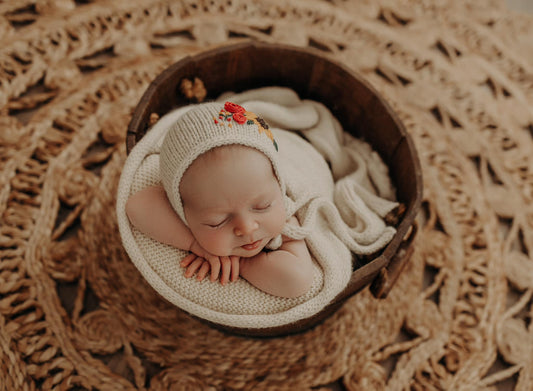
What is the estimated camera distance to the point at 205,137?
72cm

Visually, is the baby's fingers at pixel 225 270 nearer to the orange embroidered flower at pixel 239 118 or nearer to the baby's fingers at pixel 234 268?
the baby's fingers at pixel 234 268

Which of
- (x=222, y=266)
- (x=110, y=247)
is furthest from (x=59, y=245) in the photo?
(x=222, y=266)

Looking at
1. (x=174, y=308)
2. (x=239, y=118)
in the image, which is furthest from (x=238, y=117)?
(x=174, y=308)

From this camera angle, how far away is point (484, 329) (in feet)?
3.50

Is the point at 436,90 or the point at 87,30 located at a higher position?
the point at 436,90

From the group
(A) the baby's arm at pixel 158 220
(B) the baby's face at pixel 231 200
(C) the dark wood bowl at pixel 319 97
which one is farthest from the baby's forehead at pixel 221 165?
(C) the dark wood bowl at pixel 319 97

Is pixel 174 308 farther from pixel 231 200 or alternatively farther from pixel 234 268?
pixel 231 200

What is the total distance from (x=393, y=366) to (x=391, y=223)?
1.13ft

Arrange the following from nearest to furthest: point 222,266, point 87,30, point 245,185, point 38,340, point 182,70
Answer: point 245,185, point 222,266, point 38,340, point 182,70, point 87,30

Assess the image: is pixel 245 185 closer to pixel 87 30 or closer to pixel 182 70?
pixel 182 70

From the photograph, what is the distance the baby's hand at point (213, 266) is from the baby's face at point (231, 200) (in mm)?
44

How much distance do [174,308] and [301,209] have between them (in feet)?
1.27

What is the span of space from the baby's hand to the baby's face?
4cm

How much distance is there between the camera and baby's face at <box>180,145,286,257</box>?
0.72 meters
